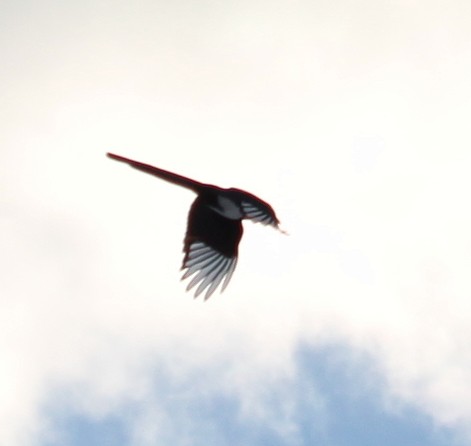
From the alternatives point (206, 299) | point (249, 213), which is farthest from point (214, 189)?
point (206, 299)

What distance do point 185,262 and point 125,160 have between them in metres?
1.71

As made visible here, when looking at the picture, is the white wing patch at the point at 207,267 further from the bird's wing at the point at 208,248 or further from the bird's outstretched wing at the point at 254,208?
the bird's outstretched wing at the point at 254,208

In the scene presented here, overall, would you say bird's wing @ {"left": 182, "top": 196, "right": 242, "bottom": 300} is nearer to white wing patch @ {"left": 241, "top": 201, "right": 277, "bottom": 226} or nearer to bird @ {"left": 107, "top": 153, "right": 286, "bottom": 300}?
bird @ {"left": 107, "top": 153, "right": 286, "bottom": 300}

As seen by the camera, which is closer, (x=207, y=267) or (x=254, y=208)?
(x=254, y=208)

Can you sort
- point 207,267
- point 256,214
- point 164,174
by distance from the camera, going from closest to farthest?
point 164,174 < point 256,214 < point 207,267

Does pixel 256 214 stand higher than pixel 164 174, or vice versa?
pixel 256 214

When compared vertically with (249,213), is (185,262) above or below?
below

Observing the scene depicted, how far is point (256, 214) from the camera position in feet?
29.4

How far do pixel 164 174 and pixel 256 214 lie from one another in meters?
1.12

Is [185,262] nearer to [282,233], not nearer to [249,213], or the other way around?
[249,213]

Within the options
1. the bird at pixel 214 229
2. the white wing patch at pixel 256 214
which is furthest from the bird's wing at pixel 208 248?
the white wing patch at pixel 256 214

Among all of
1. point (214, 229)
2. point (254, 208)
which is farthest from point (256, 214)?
point (214, 229)

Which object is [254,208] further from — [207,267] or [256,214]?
[207,267]

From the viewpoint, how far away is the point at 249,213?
9.11 m
